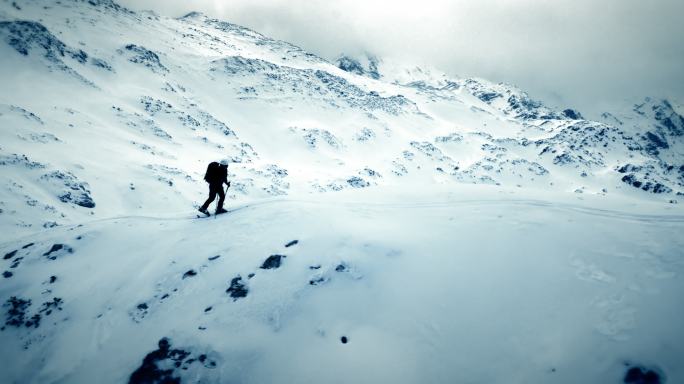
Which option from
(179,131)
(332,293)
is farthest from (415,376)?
(179,131)

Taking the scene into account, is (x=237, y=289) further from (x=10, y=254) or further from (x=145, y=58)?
(x=145, y=58)

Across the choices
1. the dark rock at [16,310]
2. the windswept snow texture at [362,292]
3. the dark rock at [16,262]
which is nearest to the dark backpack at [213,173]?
the windswept snow texture at [362,292]

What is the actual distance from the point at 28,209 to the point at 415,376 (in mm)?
25197

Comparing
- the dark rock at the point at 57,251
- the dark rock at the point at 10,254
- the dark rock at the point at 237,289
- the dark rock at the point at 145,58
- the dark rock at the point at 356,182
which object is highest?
the dark rock at the point at 145,58

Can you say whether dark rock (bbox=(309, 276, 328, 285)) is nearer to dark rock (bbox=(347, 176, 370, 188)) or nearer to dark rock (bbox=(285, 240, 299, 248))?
dark rock (bbox=(285, 240, 299, 248))

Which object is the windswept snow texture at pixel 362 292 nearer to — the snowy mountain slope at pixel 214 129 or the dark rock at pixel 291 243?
the dark rock at pixel 291 243

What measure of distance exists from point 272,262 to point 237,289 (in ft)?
3.24

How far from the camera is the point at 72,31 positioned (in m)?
74.6

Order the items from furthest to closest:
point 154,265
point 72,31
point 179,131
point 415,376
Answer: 1. point 72,31
2. point 179,131
3. point 154,265
4. point 415,376

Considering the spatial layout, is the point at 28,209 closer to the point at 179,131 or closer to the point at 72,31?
the point at 179,131

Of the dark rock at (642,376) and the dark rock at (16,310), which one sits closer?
the dark rock at (642,376)

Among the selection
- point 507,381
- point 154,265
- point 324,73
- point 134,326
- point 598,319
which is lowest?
point 134,326

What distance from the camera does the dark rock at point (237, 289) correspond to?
23.3 ft

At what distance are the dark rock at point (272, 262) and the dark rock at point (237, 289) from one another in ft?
1.97
